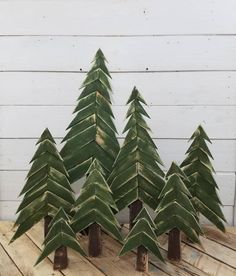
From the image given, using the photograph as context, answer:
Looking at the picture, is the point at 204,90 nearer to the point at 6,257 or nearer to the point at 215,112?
the point at 215,112

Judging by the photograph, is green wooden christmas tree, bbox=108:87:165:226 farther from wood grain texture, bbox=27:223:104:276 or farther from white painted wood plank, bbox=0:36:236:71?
white painted wood plank, bbox=0:36:236:71

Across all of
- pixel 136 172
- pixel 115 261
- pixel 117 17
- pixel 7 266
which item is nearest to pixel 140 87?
pixel 117 17

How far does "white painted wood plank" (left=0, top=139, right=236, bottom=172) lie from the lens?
1383 millimetres

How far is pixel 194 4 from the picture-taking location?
1302 millimetres

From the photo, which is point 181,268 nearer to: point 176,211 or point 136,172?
point 176,211

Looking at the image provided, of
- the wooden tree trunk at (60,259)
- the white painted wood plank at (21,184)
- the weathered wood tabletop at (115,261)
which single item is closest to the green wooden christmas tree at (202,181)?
the weathered wood tabletop at (115,261)

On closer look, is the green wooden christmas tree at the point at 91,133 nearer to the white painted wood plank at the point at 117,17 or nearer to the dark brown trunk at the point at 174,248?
the white painted wood plank at the point at 117,17

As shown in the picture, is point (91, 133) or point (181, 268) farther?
point (91, 133)

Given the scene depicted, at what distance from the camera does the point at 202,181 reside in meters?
1.20

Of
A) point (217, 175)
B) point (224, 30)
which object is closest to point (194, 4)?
point (224, 30)

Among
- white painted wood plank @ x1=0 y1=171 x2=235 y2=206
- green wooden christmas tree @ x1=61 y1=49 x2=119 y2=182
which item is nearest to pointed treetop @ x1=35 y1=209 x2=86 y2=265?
green wooden christmas tree @ x1=61 y1=49 x2=119 y2=182

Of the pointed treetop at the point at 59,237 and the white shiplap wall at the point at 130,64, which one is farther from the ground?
the white shiplap wall at the point at 130,64

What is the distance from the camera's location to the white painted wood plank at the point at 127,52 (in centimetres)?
132

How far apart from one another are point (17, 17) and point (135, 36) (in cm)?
45
